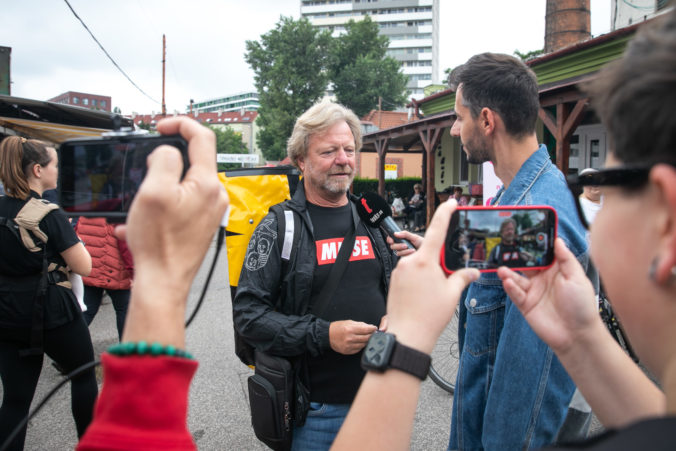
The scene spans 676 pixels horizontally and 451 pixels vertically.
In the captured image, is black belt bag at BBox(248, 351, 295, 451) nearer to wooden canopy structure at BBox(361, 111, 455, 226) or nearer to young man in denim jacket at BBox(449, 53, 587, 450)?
young man in denim jacket at BBox(449, 53, 587, 450)

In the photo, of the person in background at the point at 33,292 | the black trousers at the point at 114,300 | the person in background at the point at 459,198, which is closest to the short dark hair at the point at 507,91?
the person in background at the point at 33,292

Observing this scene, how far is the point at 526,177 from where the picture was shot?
164 cm

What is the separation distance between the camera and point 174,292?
756mm

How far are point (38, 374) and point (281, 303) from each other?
175cm

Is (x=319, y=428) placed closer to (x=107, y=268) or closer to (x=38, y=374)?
(x=38, y=374)

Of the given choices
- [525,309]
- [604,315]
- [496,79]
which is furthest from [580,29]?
[525,309]

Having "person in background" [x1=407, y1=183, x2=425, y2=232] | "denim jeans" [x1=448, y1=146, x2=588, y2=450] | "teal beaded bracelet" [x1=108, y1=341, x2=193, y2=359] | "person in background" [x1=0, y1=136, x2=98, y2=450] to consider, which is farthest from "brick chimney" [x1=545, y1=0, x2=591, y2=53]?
"teal beaded bracelet" [x1=108, y1=341, x2=193, y2=359]

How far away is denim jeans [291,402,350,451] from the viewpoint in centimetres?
189

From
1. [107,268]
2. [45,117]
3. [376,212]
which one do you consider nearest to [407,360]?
[376,212]

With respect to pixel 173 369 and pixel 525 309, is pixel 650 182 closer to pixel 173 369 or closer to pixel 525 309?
pixel 525 309

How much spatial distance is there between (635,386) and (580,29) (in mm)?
14310

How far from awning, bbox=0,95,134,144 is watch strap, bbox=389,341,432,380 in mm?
7210

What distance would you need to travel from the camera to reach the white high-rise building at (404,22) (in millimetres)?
87688

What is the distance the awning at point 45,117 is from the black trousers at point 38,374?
16.6 ft
